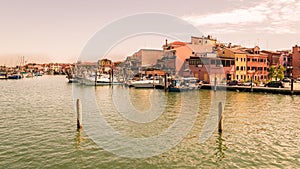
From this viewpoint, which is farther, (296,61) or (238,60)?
(296,61)

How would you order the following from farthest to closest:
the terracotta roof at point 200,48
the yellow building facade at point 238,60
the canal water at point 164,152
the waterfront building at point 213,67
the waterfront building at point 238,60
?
the terracotta roof at point 200,48 → the yellow building facade at point 238,60 → the waterfront building at point 238,60 → the waterfront building at point 213,67 → the canal water at point 164,152

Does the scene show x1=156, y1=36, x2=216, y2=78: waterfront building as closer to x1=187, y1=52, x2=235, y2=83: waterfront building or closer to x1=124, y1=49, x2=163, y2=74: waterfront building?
x1=187, y1=52, x2=235, y2=83: waterfront building

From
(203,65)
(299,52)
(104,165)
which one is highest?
(299,52)

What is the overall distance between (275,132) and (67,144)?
14908 millimetres

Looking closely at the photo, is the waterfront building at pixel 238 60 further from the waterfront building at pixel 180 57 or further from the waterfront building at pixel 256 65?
the waterfront building at pixel 180 57

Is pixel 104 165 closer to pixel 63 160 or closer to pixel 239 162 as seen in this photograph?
pixel 63 160

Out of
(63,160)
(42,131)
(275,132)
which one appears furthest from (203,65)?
(63,160)

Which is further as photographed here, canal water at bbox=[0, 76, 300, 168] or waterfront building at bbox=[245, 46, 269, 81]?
waterfront building at bbox=[245, 46, 269, 81]

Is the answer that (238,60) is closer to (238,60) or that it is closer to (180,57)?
(238,60)

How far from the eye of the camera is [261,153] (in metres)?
14.1

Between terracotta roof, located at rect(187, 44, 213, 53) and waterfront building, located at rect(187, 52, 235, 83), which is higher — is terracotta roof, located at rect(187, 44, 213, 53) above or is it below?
above

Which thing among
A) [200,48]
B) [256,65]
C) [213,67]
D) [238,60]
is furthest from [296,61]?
[213,67]

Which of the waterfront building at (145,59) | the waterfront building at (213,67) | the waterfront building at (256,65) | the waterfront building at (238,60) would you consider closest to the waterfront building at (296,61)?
the waterfront building at (256,65)

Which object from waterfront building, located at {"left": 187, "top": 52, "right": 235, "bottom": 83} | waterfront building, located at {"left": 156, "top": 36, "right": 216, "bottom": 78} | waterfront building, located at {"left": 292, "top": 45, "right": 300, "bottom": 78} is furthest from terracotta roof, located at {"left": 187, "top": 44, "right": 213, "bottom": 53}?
waterfront building, located at {"left": 292, "top": 45, "right": 300, "bottom": 78}
